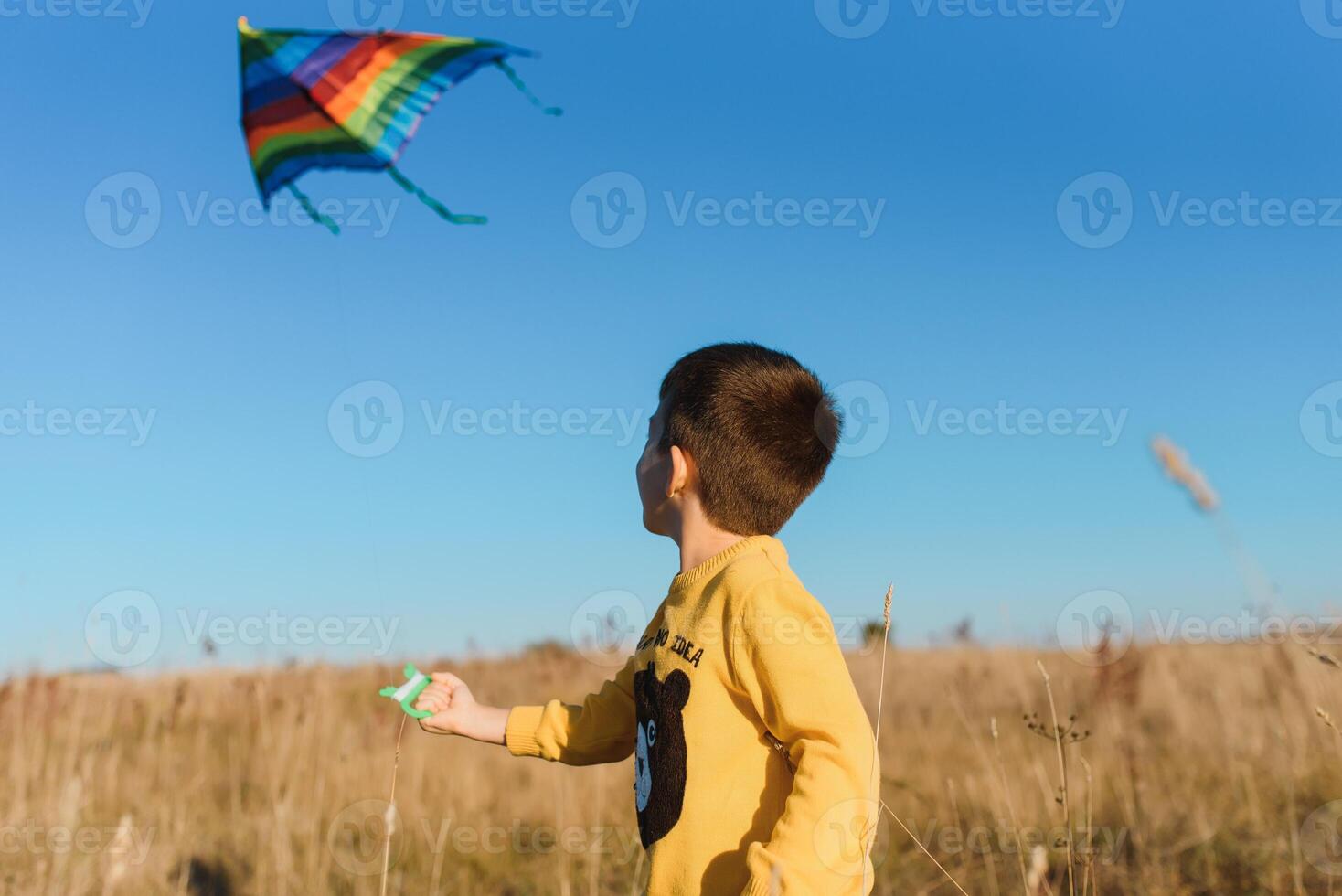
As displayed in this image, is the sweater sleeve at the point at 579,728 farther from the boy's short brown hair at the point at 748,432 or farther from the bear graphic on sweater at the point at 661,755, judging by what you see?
the boy's short brown hair at the point at 748,432

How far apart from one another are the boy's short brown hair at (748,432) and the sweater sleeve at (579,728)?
50 centimetres

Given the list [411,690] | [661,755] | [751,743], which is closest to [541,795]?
[411,690]

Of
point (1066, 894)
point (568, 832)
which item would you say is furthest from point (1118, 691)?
point (568, 832)

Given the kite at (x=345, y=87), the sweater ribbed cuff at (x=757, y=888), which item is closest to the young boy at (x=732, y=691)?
the sweater ribbed cuff at (x=757, y=888)

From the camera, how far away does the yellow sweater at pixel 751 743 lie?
179 centimetres

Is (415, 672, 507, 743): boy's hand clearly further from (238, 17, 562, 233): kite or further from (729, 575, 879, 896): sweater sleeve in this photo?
(238, 17, 562, 233): kite

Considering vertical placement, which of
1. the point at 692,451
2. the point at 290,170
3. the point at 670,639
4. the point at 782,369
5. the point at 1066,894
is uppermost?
the point at 290,170

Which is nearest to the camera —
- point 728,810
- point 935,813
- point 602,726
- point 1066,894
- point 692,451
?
point 728,810

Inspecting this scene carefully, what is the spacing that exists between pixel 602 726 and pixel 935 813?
9.40 ft

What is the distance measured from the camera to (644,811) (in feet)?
7.02

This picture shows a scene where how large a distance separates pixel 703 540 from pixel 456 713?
0.74 m

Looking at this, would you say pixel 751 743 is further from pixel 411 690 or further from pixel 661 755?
pixel 411 690

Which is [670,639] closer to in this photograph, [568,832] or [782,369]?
[782,369]

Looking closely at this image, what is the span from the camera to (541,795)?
5.37 metres
